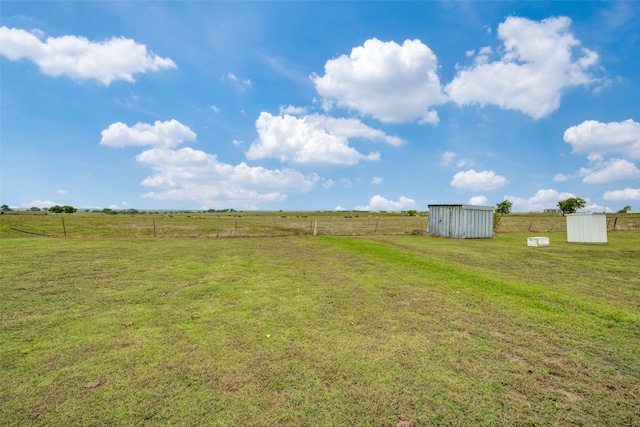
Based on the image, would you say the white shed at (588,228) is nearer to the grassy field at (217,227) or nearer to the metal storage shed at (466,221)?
the metal storage shed at (466,221)

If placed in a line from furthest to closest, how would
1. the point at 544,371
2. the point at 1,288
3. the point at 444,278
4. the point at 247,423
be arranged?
1. the point at 444,278
2. the point at 1,288
3. the point at 544,371
4. the point at 247,423

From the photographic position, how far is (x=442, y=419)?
2.88m

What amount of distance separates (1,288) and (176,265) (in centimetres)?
A: 427

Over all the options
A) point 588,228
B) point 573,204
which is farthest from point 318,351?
point 573,204

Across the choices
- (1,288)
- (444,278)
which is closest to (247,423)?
(444,278)

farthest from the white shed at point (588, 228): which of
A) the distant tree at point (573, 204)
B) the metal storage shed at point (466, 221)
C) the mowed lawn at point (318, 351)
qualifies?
the distant tree at point (573, 204)

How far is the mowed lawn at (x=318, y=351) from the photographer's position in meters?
3.00

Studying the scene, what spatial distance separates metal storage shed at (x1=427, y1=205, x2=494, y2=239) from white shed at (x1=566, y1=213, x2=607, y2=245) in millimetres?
5997

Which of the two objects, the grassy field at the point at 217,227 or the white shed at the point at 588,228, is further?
A: the grassy field at the point at 217,227

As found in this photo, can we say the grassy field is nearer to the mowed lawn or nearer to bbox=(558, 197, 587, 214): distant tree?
the mowed lawn

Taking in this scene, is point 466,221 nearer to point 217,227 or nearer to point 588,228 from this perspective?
point 588,228

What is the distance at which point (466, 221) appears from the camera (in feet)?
76.5

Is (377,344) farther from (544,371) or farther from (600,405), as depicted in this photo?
(600,405)

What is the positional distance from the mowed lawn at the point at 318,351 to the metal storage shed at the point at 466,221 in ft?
49.7
